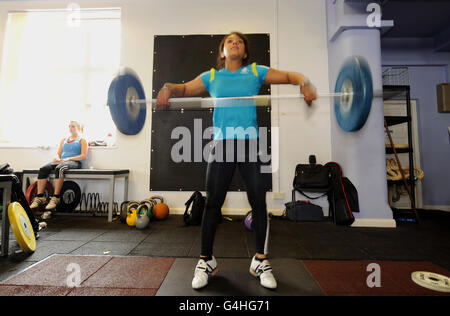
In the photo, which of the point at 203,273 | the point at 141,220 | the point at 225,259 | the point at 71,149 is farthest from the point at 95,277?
the point at 71,149

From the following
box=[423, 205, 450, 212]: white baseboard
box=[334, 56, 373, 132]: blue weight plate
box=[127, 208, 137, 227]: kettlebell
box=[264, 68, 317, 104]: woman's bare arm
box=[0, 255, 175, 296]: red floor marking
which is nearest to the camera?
box=[0, 255, 175, 296]: red floor marking

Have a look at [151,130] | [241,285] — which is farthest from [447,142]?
[151,130]

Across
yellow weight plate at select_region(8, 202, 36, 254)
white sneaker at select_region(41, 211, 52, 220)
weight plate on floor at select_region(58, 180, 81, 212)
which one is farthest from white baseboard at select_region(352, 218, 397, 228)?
white sneaker at select_region(41, 211, 52, 220)

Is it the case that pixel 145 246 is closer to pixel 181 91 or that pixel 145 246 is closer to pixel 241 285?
pixel 241 285

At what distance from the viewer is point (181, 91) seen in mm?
1356

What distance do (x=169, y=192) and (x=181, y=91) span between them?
1965mm

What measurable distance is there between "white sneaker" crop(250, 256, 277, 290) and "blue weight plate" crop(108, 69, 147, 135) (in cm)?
130

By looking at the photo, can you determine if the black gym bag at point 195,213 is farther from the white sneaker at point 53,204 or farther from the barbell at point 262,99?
the white sneaker at point 53,204

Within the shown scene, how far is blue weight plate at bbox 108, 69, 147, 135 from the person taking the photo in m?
1.51

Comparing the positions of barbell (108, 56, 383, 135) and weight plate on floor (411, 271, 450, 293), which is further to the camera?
barbell (108, 56, 383, 135)

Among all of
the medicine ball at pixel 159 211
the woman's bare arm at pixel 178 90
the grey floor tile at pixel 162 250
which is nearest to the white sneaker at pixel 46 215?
the medicine ball at pixel 159 211

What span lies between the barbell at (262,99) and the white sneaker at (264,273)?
0.90 metres

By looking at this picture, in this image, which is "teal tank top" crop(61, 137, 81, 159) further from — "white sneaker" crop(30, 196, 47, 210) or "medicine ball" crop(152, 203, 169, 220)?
"medicine ball" crop(152, 203, 169, 220)

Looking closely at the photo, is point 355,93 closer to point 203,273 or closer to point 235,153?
point 235,153
